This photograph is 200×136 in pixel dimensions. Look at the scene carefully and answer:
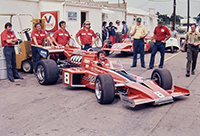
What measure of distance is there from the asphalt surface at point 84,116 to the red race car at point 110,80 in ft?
0.72

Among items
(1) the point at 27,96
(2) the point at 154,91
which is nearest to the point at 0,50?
(1) the point at 27,96

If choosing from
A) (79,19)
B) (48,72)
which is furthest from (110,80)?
(79,19)

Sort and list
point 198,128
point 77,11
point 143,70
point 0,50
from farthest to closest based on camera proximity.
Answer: point 77,11
point 143,70
point 0,50
point 198,128

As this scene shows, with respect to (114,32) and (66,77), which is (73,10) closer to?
(114,32)

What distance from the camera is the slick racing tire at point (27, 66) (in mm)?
10031

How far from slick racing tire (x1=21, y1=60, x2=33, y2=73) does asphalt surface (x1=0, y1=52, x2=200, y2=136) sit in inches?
102

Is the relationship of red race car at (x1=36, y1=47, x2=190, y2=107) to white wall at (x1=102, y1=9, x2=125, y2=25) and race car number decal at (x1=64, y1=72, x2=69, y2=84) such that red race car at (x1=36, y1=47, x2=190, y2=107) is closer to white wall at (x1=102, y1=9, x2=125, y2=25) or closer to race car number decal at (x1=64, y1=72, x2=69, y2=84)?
race car number decal at (x1=64, y1=72, x2=69, y2=84)

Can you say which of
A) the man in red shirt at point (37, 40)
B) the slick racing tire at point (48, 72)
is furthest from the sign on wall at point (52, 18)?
the slick racing tire at point (48, 72)

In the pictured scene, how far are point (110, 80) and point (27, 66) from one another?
5.11 metres

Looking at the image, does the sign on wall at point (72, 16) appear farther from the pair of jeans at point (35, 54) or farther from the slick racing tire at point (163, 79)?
the slick racing tire at point (163, 79)

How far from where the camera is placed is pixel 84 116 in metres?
5.36

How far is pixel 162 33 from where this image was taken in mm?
10688

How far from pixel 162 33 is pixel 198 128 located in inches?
258

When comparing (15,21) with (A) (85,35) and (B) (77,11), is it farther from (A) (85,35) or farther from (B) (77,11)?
(A) (85,35)
